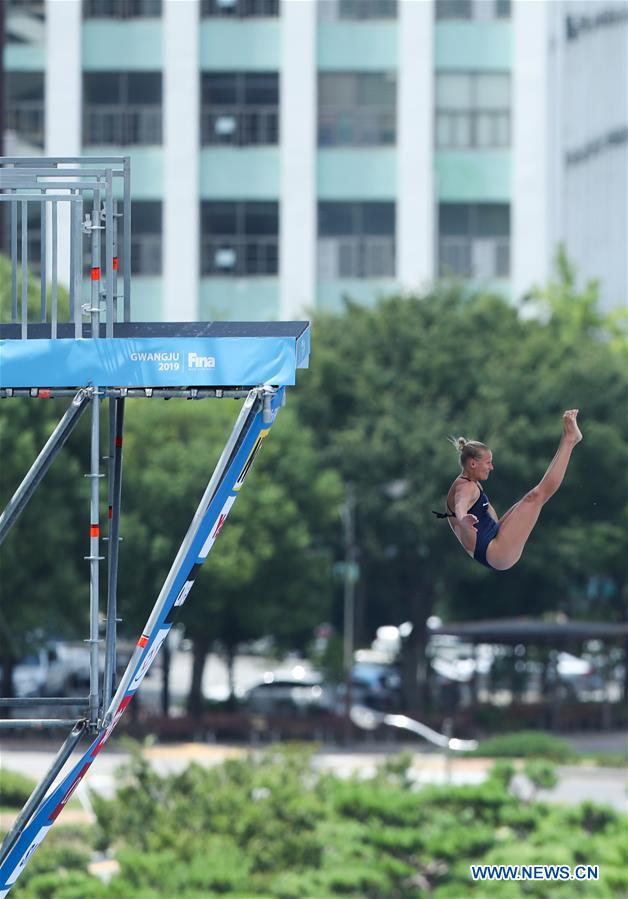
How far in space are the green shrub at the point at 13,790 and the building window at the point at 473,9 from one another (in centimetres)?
5212

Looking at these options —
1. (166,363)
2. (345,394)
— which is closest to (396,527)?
(345,394)

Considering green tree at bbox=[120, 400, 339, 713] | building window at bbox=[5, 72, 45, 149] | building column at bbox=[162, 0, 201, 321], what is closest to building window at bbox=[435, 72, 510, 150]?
building column at bbox=[162, 0, 201, 321]

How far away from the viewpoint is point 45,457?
11914 millimetres

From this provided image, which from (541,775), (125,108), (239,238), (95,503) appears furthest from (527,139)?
(95,503)

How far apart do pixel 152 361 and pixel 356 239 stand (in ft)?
239

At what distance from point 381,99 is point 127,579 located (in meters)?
31.9

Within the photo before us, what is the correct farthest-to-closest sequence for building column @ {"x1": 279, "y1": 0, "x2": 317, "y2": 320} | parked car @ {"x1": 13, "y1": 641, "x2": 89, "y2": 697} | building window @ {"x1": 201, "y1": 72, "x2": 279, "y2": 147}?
building window @ {"x1": 201, "y1": 72, "x2": 279, "y2": 147}
building column @ {"x1": 279, "y1": 0, "x2": 317, "y2": 320}
parked car @ {"x1": 13, "y1": 641, "x2": 89, "y2": 697}

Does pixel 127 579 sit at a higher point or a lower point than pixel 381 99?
lower

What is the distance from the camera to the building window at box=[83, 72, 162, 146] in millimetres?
83312

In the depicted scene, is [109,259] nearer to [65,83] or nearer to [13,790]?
[13,790]

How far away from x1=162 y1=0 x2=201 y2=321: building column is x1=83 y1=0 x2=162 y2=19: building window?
2.04 ft

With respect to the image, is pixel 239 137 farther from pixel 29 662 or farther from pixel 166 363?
pixel 166 363

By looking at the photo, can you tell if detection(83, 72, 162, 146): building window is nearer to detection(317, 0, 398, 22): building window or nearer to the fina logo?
detection(317, 0, 398, 22): building window

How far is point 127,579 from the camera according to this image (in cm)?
6309
